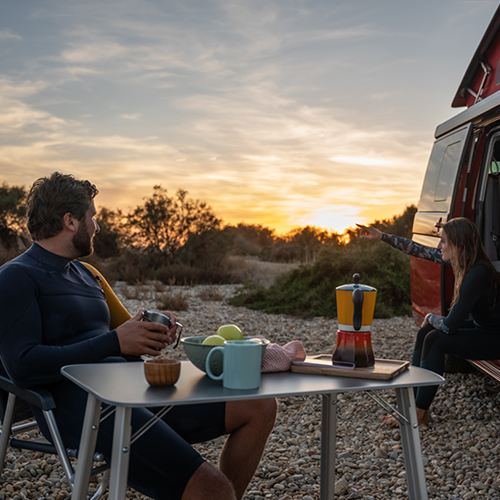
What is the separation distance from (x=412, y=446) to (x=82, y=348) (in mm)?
1154

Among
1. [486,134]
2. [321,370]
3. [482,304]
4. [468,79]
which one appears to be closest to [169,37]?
[468,79]

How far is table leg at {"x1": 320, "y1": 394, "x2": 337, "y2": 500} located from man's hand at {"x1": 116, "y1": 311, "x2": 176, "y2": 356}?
0.69m

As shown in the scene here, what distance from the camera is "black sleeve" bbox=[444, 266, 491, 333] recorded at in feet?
15.6

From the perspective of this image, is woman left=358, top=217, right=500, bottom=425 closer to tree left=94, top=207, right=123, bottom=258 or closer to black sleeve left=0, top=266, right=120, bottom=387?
black sleeve left=0, top=266, right=120, bottom=387

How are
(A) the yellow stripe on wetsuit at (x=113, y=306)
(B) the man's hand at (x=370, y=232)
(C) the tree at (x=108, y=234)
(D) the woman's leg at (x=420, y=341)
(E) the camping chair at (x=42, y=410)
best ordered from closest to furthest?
(E) the camping chair at (x=42, y=410), (A) the yellow stripe on wetsuit at (x=113, y=306), (D) the woman's leg at (x=420, y=341), (B) the man's hand at (x=370, y=232), (C) the tree at (x=108, y=234)

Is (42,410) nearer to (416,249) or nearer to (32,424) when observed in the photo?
(32,424)

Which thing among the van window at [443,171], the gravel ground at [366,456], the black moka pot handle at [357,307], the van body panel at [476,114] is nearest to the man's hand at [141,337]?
the black moka pot handle at [357,307]

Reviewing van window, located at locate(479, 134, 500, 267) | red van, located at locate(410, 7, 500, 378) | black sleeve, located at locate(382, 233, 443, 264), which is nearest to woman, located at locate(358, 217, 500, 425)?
red van, located at locate(410, 7, 500, 378)

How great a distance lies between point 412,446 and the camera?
264cm

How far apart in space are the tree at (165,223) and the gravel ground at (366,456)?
12107 mm

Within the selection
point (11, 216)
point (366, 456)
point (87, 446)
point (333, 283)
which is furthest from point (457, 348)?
point (11, 216)

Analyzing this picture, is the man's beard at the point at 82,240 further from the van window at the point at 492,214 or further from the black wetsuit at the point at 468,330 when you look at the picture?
the van window at the point at 492,214

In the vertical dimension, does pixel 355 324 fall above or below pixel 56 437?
above

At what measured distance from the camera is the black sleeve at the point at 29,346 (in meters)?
2.76
